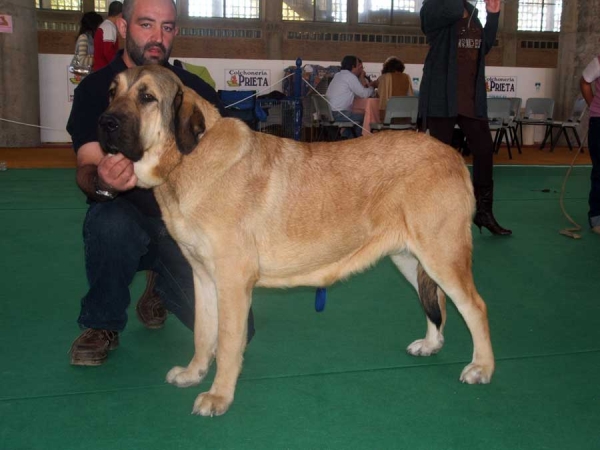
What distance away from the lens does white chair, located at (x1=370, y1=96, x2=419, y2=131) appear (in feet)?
44.5

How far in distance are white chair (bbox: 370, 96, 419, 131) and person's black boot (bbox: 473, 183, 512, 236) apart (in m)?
6.72

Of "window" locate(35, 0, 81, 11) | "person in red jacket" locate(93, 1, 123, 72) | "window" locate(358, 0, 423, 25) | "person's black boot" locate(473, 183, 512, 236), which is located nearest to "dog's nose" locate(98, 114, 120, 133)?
"person's black boot" locate(473, 183, 512, 236)

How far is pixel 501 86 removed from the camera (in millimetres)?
17422

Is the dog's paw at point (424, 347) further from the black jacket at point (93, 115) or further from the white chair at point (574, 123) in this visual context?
the white chair at point (574, 123)

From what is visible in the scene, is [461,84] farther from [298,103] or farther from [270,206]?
[298,103]

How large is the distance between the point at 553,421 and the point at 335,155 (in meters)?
1.67

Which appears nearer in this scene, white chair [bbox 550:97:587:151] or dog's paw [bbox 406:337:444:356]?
dog's paw [bbox 406:337:444:356]

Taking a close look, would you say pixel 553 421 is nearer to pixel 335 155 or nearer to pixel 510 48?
pixel 335 155

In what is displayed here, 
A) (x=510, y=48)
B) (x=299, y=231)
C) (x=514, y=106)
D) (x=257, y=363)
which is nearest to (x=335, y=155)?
(x=299, y=231)

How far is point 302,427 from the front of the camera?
2.98m

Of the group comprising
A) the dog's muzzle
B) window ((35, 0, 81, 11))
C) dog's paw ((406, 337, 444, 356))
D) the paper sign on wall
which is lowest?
dog's paw ((406, 337, 444, 356))

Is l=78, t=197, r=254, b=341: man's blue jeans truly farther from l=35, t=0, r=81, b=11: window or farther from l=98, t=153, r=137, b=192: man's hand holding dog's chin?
l=35, t=0, r=81, b=11: window

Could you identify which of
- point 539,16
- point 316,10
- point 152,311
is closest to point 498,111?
point 152,311

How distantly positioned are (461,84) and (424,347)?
372 cm
